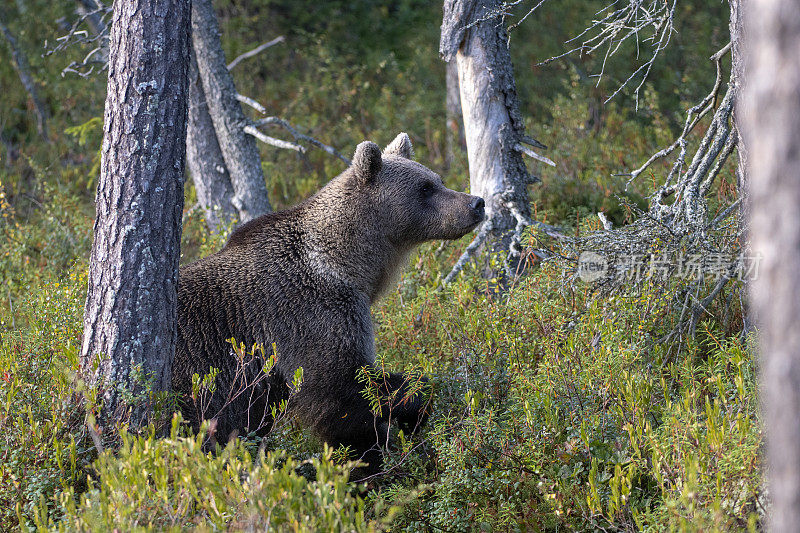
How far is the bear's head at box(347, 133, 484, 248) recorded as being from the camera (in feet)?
18.3

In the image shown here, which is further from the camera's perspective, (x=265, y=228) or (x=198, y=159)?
(x=198, y=159)

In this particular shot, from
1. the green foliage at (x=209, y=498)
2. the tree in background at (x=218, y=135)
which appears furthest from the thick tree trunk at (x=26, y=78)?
the green foliage at (x=209, y=498)

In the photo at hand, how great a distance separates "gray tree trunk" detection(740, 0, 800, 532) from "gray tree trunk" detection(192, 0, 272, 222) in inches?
255

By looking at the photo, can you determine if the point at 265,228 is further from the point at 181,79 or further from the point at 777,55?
the point at 777,55

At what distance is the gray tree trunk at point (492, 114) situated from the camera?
269 inches

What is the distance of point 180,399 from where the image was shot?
4.73 metres

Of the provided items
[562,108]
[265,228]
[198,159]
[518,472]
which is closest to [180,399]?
[265,228]

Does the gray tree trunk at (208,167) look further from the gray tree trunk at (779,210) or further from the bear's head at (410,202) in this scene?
the gray tree trunk at (779,210)

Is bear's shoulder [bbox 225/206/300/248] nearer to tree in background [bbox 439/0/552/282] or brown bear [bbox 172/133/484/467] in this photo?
brown bear [bbox 172/133/484/467]

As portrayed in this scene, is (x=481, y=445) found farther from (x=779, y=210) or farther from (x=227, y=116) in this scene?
(x=227, y=116)

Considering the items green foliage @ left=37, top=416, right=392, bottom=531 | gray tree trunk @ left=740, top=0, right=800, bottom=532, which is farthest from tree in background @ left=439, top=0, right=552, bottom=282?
gray tree trunk @ left=740, top=0, right=800, bottom=532

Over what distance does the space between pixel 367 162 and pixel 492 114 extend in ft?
6.44

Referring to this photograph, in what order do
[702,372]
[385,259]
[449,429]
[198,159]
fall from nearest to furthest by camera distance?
[449,429] → [702,372] → [385,259] → [198,159]

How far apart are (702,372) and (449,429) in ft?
5.94
